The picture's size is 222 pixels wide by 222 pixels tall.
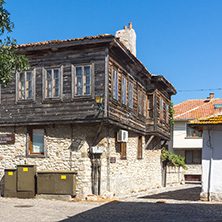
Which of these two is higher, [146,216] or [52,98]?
[52,98]

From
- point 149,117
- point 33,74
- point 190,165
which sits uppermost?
point 33,74

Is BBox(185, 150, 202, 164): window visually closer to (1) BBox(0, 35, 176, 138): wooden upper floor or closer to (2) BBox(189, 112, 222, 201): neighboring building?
(1) BBox(0, 35, 176, 138): wooden upper floor

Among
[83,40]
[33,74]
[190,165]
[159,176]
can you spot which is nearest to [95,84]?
[83,40]

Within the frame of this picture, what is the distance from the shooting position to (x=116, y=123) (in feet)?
55.9

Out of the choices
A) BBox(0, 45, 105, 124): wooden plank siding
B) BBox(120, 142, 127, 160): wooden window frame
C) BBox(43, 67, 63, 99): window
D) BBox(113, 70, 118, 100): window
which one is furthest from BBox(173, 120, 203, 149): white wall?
BBox(0, 45, 105, 124): wooden plank siding

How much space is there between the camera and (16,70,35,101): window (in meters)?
17.8

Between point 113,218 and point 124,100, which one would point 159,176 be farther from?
point 113,218

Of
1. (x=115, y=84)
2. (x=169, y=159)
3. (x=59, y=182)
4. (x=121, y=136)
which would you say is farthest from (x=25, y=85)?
(x=169, y=159)

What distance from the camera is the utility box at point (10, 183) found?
664 inches

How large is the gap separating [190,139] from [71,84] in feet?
74.7

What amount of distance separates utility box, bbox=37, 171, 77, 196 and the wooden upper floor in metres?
2.24

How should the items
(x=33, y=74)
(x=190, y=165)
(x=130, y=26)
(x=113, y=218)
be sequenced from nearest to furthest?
(x=113, y=218)
(x=33, y=74)
(x=130, y=26)
(x=190, y=165)

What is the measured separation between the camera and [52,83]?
17.4 meters

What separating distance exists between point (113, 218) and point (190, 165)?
2848cm
